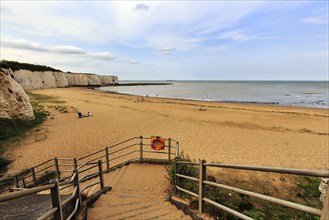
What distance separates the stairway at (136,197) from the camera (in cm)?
414

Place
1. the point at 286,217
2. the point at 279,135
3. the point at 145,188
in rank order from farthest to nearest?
1. the point at 279,135
2. the point at 145,188
3. the point at 286,217

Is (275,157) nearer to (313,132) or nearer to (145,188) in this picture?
(145,188)

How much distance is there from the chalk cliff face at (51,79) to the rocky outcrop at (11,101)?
37.1 m

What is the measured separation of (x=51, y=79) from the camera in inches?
2606

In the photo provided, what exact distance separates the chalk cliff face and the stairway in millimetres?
51297

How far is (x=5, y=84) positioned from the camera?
595 inches

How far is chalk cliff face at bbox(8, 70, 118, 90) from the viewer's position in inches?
1987

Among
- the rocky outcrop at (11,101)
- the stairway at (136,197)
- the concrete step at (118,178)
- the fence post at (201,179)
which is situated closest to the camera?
the fence post at (201,179)

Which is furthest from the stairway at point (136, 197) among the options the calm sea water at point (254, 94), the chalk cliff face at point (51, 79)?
the chalk cliff face at point (51, 79)

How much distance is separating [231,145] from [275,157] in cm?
249

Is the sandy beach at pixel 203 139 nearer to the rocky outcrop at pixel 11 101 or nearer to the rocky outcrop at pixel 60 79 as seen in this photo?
the rocky outcrop at pixel 11 101

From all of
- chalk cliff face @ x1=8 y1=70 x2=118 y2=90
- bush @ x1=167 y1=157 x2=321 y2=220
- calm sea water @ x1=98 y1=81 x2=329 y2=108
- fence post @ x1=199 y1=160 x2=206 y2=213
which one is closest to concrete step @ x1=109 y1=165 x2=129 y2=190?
bush @ x1=167 y1=157 x2=321 y2=220

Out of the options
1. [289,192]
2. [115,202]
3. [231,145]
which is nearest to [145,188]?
A: [115,202]

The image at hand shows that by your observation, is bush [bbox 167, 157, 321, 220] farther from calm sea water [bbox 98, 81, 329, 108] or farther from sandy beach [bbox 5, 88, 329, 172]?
calm sea water [bbox 98, 81, 329, 108]
